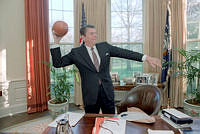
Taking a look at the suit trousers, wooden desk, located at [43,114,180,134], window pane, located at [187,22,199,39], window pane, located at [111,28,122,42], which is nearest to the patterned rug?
the suit trousers

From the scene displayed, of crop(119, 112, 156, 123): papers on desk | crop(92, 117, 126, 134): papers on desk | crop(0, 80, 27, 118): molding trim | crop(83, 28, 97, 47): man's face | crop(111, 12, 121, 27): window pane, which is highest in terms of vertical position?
crop(111, 12, 121, 27): window pane

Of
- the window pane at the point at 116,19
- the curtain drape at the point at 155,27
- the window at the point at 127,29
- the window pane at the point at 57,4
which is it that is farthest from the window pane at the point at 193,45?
the window pane at the point at 57,4

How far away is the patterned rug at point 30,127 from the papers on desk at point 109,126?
5.66ft

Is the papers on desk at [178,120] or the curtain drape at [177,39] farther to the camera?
the curtain drape at [177,39]

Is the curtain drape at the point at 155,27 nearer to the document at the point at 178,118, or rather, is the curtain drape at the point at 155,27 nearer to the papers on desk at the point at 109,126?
the document at the point at 178,118

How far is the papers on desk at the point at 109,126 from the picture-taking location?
1.18 meters

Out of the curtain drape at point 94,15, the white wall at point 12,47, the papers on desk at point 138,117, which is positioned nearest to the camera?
the papers on desk at point 138,117

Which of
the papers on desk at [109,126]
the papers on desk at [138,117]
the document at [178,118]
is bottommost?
the papers on desk at [109,126]

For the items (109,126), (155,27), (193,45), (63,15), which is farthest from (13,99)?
(193,45)

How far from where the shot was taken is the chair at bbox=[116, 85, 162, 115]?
2.05m

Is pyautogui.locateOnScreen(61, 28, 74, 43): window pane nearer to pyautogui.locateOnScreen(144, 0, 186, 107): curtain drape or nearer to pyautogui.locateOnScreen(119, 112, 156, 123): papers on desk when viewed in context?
pyautogui.locateOnScreen(144, 0, 186, 107): curtain drape

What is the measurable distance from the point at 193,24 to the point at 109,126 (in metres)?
3.29

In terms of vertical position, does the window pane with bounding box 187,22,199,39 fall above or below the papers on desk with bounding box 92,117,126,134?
above

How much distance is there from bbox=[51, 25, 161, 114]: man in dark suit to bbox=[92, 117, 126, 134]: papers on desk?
1.54 feet
